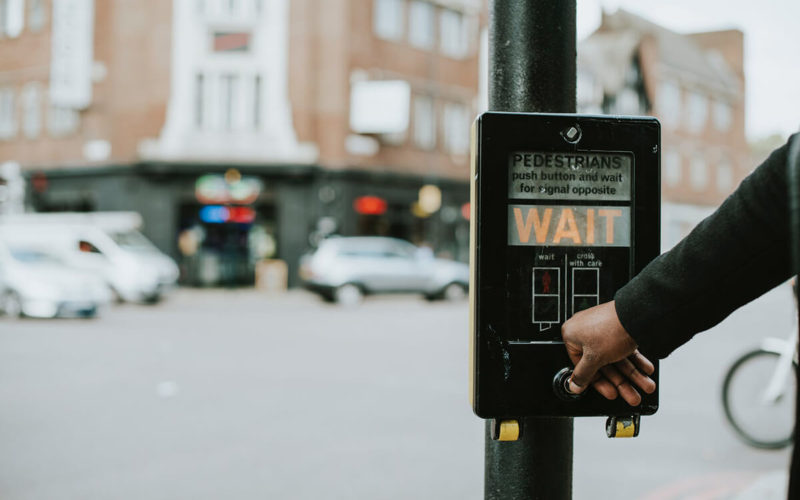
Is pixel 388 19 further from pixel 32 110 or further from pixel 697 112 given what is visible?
pixel 697 112

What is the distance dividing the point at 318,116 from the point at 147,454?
21410 millimetres

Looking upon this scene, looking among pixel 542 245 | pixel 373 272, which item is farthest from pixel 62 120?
pixel 542 245

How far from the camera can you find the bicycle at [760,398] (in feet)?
18.6

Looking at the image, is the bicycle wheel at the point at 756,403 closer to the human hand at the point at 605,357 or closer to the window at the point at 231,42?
the human hand at the point at 605,357

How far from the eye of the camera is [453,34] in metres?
29.5

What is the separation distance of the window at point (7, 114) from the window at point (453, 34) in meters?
15.6

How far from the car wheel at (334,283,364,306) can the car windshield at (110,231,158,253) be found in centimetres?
498

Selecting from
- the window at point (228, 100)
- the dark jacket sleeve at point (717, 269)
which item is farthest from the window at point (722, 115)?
the dark jacket sleeve at point (717, 269)

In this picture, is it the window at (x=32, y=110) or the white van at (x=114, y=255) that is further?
the window at (x=32, y=110)

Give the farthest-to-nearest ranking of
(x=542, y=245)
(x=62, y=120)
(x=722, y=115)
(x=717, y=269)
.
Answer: (x=722, y=115)
(x=62, y=120)
(x=542, y=245)
(x=717, y=269)

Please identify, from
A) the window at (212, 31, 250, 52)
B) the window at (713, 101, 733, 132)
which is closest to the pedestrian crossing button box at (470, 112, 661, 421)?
the window at (212, 31, 250, 52)

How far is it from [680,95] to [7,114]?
1254 inches

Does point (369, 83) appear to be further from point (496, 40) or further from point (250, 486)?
point (496, 40)

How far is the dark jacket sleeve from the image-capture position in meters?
1.16
